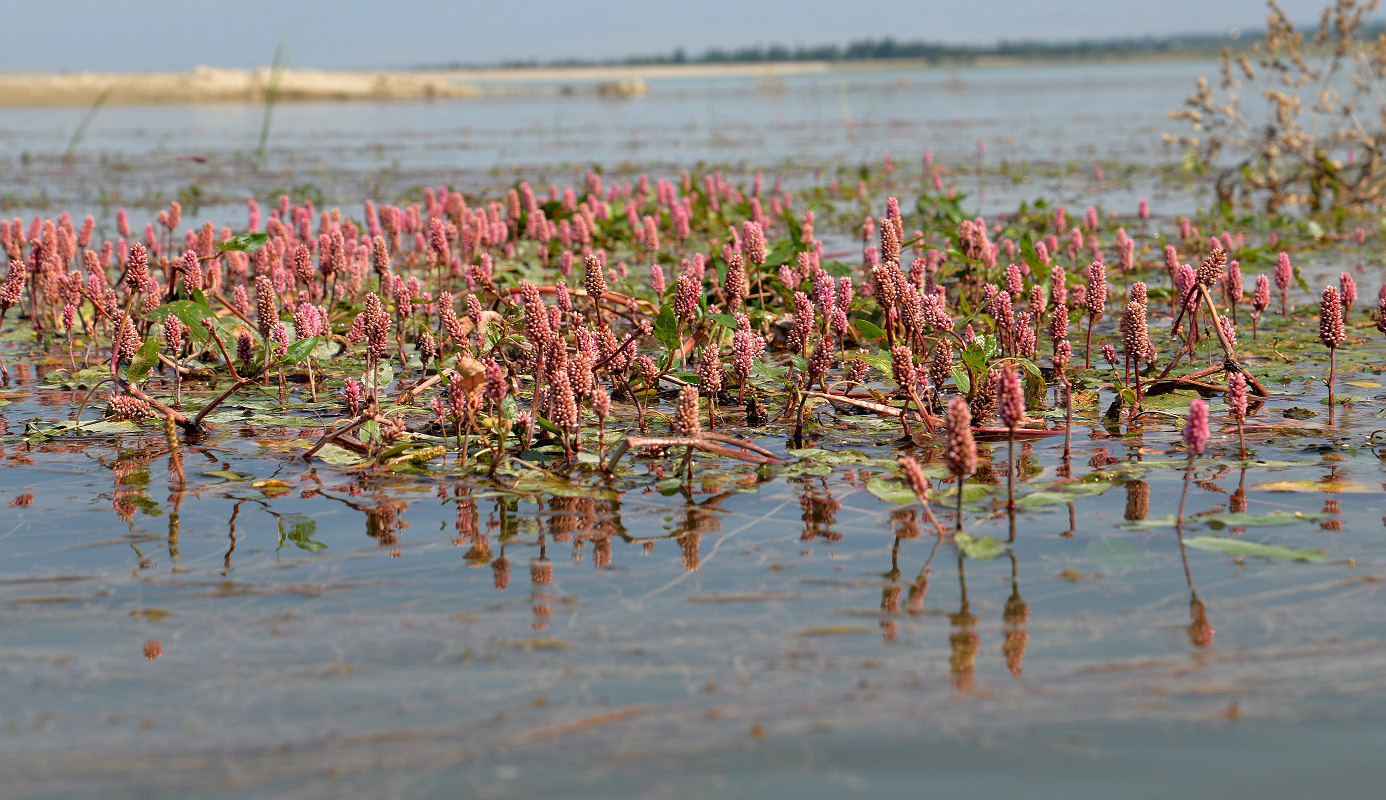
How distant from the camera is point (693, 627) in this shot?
2676mm

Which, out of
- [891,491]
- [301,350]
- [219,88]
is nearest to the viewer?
[891,491]

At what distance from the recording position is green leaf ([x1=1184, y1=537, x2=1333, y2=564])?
2957 millimetres

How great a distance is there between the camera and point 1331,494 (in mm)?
3482

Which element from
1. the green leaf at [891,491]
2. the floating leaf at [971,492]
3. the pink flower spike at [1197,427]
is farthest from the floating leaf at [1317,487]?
the green leaf at [891,491]

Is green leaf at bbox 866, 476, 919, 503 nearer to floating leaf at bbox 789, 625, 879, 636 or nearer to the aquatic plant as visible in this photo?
floating leaf at bbox 789, 625, 879, 636

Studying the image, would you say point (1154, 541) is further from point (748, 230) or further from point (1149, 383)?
point (748, 230)

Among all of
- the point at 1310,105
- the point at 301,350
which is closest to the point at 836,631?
the point at 301,350

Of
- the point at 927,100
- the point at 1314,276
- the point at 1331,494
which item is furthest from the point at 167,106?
the point at 1331,494

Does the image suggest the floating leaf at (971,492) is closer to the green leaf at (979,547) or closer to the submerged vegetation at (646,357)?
the submerged vegetation at (646,357)

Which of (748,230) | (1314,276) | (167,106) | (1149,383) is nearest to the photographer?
(1149,383)

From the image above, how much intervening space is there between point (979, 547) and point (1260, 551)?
0.60 metres

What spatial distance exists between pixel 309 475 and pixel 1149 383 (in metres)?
2.63

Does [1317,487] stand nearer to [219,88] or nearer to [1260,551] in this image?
[1260,551]

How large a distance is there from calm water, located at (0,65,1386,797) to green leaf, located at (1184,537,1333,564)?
0.06ft
